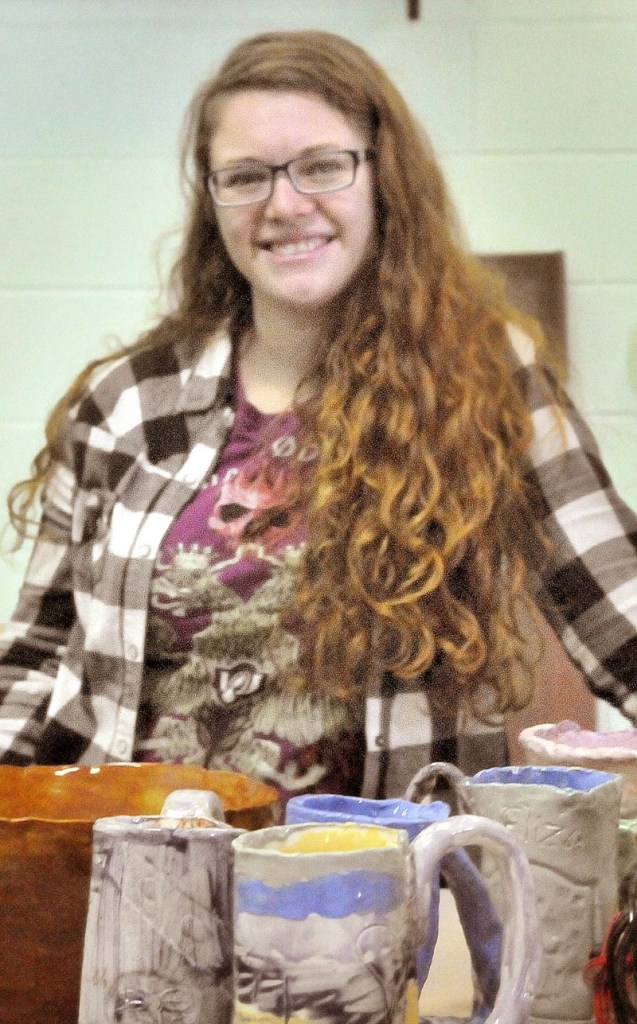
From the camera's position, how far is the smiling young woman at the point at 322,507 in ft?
4.13

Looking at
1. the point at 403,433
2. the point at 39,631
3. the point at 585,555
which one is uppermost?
the point at 403,433

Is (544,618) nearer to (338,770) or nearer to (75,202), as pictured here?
(338,770)

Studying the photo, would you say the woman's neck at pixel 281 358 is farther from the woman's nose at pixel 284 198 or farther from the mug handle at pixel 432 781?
the mug handle at pixel 432 781

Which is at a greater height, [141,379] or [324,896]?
[141,379]

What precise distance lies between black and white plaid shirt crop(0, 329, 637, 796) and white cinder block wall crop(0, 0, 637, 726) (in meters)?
0.82

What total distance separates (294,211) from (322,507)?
0.32 metres

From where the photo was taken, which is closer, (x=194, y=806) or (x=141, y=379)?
(x=194, y=806)

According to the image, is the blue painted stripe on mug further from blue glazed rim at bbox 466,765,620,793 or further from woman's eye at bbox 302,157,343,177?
woman's eye at bbox 302,157,343,177

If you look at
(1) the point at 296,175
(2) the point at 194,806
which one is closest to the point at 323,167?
(1) the point at 296,175

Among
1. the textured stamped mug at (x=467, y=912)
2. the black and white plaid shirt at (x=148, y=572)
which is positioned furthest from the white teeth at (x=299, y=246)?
the textured stamped mug at (x=467, y=912)

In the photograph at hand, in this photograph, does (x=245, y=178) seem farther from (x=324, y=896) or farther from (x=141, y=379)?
(x=324, y=896)

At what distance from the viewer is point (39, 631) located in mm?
1435

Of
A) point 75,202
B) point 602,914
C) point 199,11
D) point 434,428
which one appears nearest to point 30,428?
point 75,202

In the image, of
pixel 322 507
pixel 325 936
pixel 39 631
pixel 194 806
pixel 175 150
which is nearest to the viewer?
pixel 325 936
